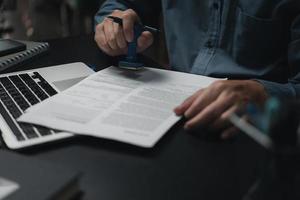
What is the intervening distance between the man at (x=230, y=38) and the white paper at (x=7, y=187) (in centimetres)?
49

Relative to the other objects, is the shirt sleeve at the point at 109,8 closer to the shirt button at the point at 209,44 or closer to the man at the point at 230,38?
the man at the point at 230,38

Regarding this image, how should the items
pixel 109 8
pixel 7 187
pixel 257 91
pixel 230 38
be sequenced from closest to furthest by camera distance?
pixel 7 187 → pixel 257 91 → pixel 230 38 → pixel 109 8

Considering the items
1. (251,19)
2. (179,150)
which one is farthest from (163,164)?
(251,19)

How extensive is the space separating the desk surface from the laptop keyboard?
41 millimetres

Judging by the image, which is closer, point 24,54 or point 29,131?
point 29,131

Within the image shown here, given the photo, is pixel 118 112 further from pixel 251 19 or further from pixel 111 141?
pixel 251 19

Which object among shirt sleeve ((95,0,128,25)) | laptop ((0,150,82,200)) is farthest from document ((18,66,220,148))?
shirt sleeve ((95,0,128,25))

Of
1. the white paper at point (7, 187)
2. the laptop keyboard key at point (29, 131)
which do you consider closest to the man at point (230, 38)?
the laptop keyboard key at point (29, 131)

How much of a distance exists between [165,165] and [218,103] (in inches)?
5.6

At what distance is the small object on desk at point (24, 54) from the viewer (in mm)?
1070

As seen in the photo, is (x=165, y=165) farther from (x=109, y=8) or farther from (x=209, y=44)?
(x=109, y=8)

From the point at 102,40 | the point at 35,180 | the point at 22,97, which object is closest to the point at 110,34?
the point at 102,40

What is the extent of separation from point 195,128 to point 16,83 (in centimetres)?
42

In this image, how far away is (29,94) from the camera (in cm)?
86
